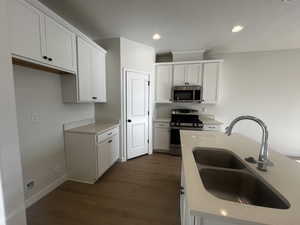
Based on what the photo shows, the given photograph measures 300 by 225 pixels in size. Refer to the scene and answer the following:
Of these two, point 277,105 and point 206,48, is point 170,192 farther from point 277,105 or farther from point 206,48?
point 277,105

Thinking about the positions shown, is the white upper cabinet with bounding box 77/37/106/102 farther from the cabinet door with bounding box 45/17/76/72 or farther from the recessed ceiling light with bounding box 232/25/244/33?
the recessed ceiling light with bounding box 232/25/244/33

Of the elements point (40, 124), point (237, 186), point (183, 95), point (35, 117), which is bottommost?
point (237, 186)

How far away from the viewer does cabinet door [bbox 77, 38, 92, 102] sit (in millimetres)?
2135

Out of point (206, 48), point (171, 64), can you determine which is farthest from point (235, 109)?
point (171, 64)

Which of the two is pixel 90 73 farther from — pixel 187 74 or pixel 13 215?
pixel 187 74

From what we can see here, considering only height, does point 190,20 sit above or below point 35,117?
above

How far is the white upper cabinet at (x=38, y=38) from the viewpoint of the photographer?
124cm

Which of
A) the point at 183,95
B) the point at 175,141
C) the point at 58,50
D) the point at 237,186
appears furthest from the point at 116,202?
the point at 183,95

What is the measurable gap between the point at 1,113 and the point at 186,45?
133 inches

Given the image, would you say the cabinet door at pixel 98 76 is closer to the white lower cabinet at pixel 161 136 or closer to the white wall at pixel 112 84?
the white wall at pixel 112 84

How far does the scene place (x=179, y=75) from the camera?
11.4 feet

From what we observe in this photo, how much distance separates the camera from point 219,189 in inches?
42.8

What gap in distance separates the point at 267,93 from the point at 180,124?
242cm

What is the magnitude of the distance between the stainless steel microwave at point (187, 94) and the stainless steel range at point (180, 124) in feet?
1.30
